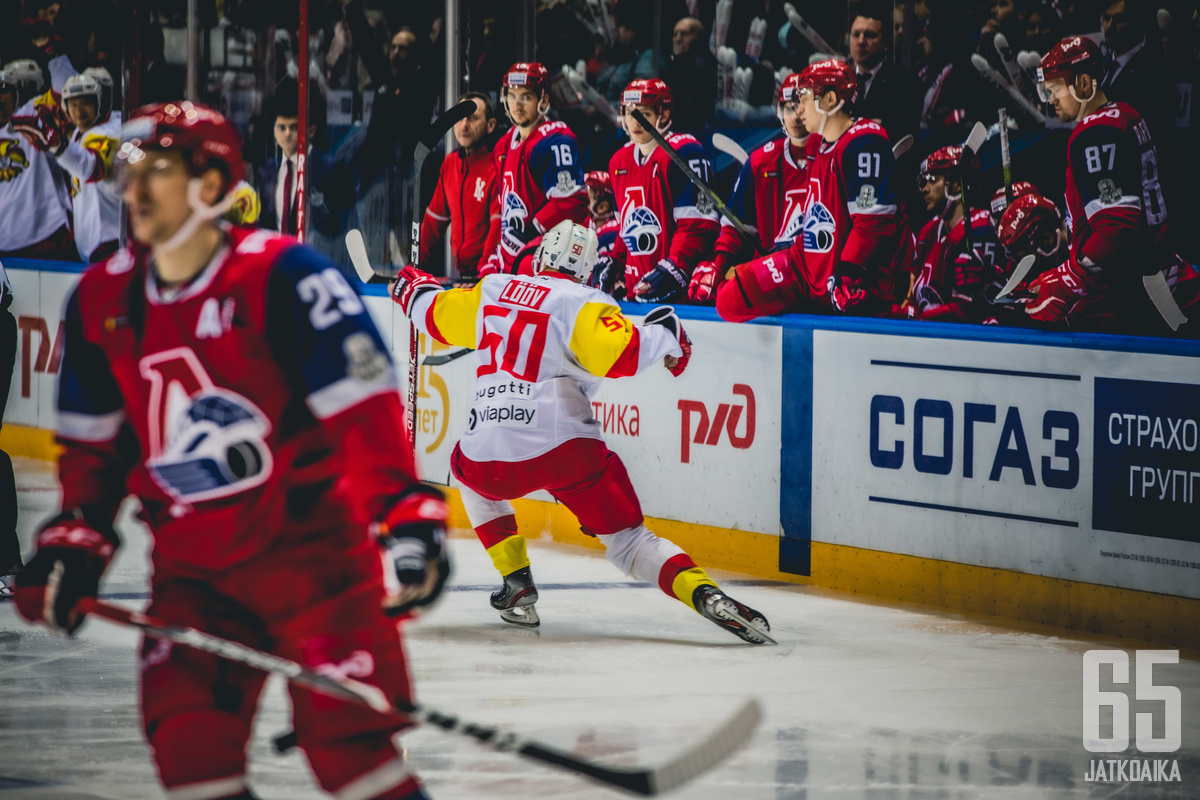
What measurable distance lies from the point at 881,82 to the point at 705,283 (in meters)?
1.42

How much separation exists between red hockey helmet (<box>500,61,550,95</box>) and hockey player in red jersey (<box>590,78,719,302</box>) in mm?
519

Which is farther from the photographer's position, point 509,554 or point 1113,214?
point 1113,214

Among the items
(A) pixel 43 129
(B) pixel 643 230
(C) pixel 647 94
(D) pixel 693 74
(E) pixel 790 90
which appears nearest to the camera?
(E) pixel 790 90

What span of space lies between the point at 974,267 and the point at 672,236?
1.42m

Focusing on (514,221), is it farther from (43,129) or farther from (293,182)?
(43,129)

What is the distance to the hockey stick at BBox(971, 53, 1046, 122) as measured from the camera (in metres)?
7.57

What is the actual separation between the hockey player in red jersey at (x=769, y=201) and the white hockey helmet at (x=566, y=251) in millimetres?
1740

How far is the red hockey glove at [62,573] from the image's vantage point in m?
2.32

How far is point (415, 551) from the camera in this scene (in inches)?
85.9

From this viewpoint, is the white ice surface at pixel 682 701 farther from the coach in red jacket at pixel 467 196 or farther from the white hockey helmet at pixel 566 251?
the coach in red jacket at pixel 467 196

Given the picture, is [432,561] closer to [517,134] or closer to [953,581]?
[953,581]

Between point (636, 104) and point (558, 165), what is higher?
point (636, 104)

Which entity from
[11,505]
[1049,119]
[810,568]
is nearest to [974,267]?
[1049,119]

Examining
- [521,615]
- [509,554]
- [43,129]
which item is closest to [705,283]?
[509,554]
